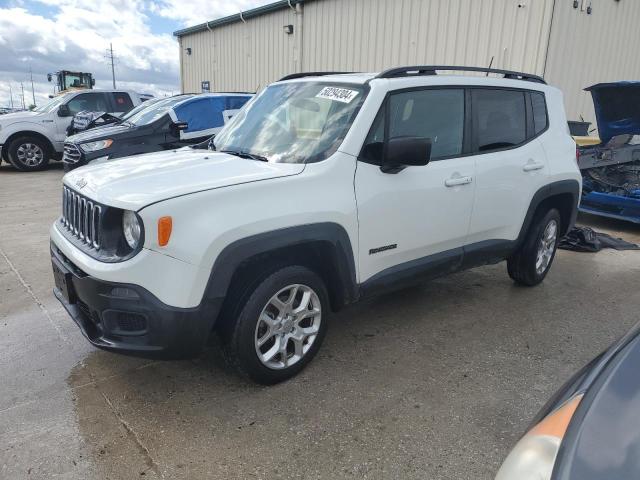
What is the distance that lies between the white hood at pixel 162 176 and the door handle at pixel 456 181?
1140 mm

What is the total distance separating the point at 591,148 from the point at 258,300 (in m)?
6.95

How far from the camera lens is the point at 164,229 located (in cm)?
242

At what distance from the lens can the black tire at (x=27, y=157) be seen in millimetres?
11781

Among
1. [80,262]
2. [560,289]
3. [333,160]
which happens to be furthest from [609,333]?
[80,262]

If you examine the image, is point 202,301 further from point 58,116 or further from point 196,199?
point 58,116

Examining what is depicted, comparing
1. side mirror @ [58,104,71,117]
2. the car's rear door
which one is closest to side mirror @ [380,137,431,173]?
the car's rear door

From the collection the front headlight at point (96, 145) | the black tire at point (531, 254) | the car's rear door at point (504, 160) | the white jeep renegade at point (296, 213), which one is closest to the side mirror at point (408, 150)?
the white jeep renegade at point (296, 213)

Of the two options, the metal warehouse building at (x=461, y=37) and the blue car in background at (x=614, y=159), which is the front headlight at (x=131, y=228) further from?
the metal warehouse building at (x=461, y=37)

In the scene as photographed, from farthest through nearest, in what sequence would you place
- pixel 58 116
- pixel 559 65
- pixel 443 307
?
1. pixel 58 116
2. pixel 559 65
3. pixel 443 307

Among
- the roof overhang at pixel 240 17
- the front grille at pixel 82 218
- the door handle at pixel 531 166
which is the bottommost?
the front grille at pixel 82 218

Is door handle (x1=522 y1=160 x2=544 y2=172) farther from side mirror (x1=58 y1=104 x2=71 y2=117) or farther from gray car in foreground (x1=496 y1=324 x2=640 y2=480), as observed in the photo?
side mirror (x1=58 y1=104 x2=71 y2=117)

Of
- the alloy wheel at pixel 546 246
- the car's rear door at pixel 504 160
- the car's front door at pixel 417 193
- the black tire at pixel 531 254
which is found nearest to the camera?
the car's front door at pixel 417 193

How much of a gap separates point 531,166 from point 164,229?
3116 millimetres

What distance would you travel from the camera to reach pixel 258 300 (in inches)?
108
